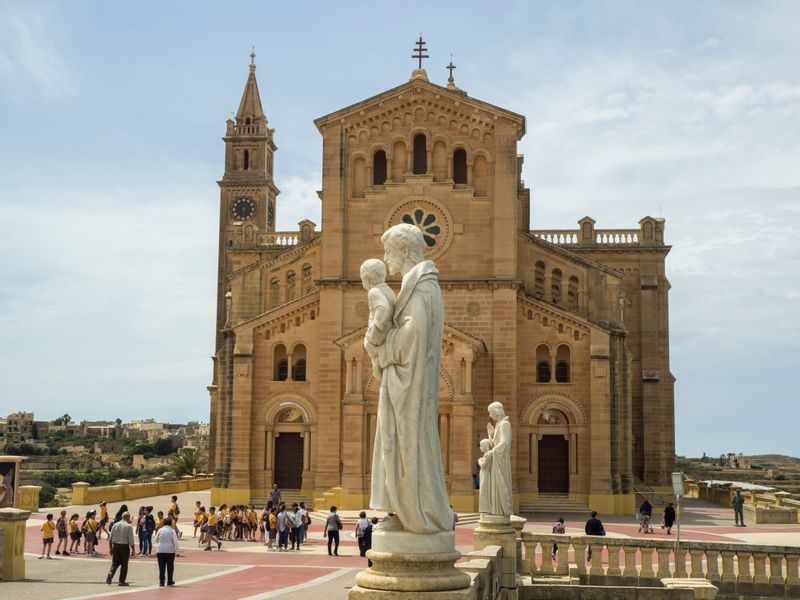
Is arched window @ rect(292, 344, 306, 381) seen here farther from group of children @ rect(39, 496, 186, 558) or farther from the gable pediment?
group of children @ rect(39, 496, 186, 558)

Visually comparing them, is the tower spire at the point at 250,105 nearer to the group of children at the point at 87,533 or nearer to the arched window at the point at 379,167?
the arched window at the point at 379,167

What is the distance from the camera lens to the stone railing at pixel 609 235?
5741 centimetres

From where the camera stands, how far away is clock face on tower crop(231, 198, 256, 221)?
88.7 metres

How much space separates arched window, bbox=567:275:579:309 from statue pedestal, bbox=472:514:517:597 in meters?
32.6

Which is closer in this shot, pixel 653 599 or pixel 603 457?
pixel 653 599

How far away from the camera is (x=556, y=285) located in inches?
1925

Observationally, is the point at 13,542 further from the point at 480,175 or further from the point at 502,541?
the point at 480,175

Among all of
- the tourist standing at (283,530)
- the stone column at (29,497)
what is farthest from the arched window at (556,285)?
the stone column at (29,497)

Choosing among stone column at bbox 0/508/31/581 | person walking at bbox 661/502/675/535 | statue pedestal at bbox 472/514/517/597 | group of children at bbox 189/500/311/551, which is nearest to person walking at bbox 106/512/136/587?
stone column at bbox 0/508/31/581

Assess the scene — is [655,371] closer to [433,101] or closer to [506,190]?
[506,190]

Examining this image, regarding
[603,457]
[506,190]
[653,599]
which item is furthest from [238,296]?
[653,599]

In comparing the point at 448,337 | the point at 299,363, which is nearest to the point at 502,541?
the point at 448,337

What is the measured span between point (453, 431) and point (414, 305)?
3365cm

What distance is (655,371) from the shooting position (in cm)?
5650
